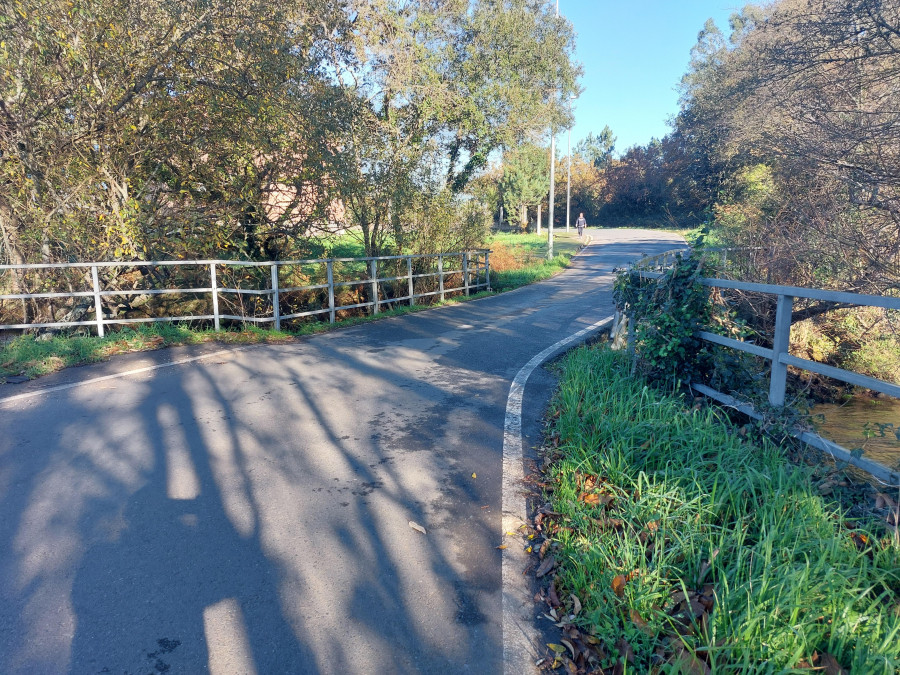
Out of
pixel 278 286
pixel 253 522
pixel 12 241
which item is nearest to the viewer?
pixel 253 522

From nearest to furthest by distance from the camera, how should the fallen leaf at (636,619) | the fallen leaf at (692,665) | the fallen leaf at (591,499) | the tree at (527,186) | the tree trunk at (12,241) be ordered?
the fallen leaf at (692,665), the fallen leaf at (636,619), the fallen leaf at (591,499), the tree trunk at (12,241), the tree at (527,186)

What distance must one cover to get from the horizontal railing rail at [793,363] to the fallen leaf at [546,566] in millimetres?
2032

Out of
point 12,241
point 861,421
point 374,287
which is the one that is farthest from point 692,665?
point 12,241

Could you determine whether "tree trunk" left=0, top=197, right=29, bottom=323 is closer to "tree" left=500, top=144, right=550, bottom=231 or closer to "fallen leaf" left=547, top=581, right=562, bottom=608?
"fallen leaf" left=547, top=581, right=562, bottom=608

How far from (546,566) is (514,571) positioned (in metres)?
0.20

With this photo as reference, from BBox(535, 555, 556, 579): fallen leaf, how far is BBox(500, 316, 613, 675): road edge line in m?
0.10

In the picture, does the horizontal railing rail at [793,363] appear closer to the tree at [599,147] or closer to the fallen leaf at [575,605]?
the fallen leaf at [575,605]

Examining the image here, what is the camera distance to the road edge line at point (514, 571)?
2939 millimetres

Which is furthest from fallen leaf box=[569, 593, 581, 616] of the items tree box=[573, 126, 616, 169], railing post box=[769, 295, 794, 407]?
tree box=[573, 126, 616, 169]

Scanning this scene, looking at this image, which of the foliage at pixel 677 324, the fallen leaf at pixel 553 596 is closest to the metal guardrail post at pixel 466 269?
the foliage at pixel 677 324

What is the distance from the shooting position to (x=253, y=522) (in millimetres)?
4094

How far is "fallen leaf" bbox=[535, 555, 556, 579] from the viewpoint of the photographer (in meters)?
3.58

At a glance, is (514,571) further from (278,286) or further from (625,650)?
(278,286)

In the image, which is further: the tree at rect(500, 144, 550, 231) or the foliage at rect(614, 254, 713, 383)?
the tree at rect(500, 144, 550, 231)
